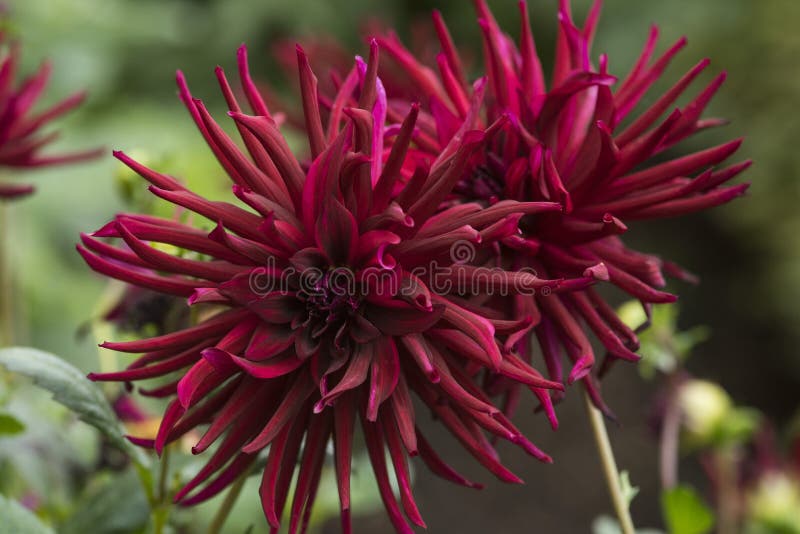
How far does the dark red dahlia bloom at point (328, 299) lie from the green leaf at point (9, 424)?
0.15 m

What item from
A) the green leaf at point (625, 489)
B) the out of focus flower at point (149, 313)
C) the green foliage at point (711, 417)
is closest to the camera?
the green leaf at point (625, 489)

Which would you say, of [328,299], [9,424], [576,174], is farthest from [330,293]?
[9,424]

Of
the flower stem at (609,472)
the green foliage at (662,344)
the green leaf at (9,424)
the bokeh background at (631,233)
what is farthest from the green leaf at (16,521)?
the bokeh background at (631,233)

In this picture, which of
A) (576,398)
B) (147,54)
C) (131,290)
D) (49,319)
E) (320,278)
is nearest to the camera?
(320,278)

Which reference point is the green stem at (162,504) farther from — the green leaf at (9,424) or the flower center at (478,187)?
the flower center at (478,187)

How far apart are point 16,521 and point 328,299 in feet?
0.76

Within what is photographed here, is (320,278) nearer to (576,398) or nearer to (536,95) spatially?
(536,95)

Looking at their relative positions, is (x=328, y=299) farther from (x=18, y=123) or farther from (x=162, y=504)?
(x=18, y=123)

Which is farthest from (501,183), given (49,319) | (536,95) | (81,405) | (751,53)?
(751,53)

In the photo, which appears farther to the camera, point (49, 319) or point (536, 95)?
point (49, 319)

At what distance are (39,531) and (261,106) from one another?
272mm

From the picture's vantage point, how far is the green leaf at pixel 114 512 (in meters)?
0.58

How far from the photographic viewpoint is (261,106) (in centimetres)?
44

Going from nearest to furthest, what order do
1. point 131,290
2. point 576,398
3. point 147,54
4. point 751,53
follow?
point 131,290 → point 576,398 → point 751,53 → point 147,54
